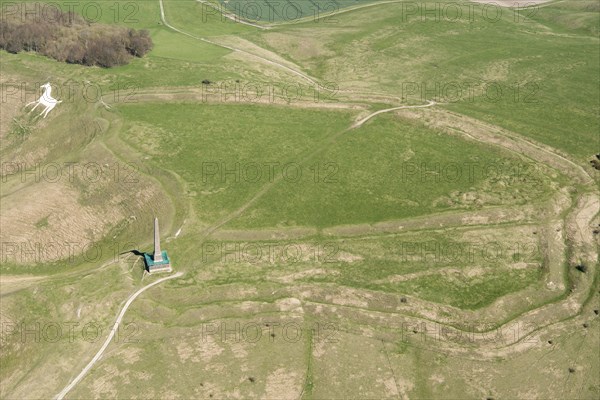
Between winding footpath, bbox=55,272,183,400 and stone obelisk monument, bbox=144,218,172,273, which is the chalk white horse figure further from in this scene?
winding footpath, bbox=55,272,183,400

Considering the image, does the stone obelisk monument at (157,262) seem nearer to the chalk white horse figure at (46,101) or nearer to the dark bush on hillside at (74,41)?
the chalk white horse figure at (46,101)

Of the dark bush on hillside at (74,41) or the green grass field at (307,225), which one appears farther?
the dark bush on hillside at (74,41)

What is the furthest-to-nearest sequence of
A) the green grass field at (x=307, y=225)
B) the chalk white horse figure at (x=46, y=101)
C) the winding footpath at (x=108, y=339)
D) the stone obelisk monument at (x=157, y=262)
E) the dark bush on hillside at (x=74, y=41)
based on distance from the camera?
the dark bush on hillside at (x=74, y=41) → the chalk white horse figure at (x=46, y=101) → the stone obelisk monument at (x=157, y=262) → the green grass field at (x=307, y=225) → the winding footpath at (x=108, y=339)

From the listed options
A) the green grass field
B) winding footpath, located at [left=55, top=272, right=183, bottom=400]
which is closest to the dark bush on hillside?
the green grass field

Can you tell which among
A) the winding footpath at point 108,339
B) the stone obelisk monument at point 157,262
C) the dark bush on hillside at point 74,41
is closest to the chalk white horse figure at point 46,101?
the dark bush on hillside at point 74,41

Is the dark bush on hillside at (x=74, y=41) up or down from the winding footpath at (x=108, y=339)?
up

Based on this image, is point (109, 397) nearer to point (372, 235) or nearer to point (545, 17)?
point (372, 235)

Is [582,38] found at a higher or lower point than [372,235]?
higher

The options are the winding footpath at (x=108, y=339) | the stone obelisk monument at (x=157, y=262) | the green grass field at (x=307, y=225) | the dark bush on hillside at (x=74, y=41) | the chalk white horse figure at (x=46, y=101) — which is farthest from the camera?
the dark bush on hillside at (x=74, y=41)

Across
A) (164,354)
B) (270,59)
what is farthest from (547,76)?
(164,354)
